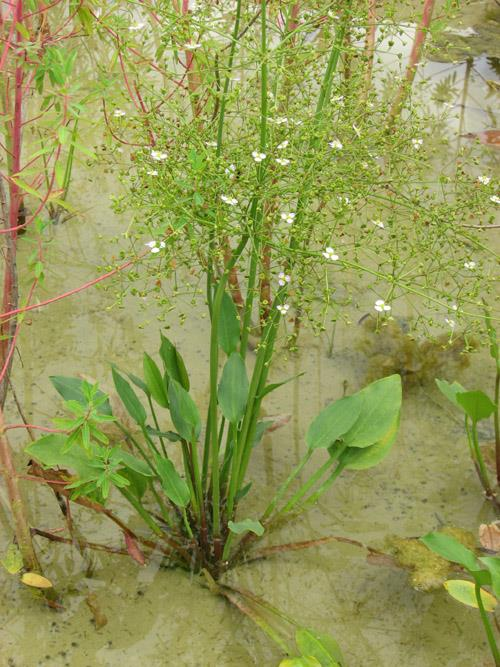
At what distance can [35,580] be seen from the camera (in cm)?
182

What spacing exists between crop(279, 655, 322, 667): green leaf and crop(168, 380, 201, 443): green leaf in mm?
492

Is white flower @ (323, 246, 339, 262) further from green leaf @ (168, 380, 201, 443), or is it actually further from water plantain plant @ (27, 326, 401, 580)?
green leaf @ (168, 380, 201, 443)

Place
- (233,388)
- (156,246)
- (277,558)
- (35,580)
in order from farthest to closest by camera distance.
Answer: (277,558) < (233,388) < (35,580) < (156,246)

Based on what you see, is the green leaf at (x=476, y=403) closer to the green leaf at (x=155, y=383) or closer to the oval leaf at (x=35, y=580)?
the green leaf at (x=155, y=383)

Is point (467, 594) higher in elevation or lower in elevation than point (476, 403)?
lower

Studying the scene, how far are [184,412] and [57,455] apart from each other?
11.0 inches

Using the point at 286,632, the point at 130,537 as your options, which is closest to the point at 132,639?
the point at 130,537

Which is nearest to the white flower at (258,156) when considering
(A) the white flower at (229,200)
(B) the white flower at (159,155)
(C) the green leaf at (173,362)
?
(A) the white flower at (229,200)

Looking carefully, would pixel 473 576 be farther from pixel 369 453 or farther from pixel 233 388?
pixel 233 388

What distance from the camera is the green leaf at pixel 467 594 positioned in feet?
5.85

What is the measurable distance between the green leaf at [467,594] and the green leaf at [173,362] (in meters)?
0.73

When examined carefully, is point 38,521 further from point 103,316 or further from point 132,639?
point 103,316

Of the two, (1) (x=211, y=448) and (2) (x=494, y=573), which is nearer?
(2) (x=494, y=573)

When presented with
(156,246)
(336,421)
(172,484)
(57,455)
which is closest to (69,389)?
(57,455)
